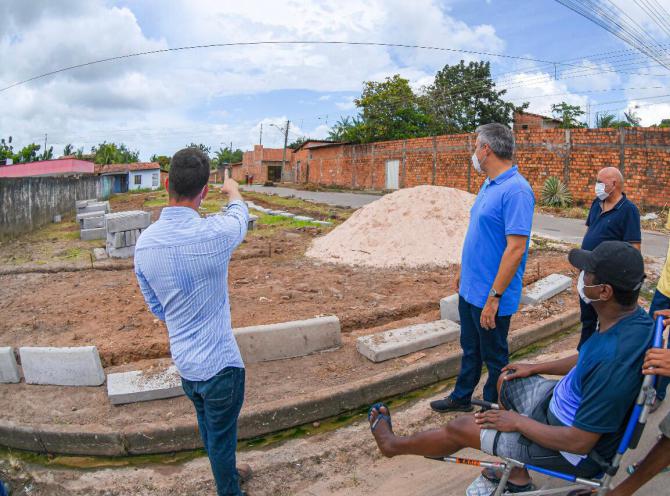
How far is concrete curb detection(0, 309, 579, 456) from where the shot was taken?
3486 mm

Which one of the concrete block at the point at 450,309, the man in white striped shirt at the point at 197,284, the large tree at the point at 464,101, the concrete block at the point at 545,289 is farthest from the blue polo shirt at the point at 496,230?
the large tree at the point at 464,101

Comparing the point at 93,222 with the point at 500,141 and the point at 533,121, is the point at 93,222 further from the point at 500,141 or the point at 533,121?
the point at 533,121

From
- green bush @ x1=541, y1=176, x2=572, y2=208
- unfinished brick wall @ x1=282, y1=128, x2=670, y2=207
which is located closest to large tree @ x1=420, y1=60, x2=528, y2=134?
unfinished brick wall @ x1=282, y1=128, x2=670, y2=207

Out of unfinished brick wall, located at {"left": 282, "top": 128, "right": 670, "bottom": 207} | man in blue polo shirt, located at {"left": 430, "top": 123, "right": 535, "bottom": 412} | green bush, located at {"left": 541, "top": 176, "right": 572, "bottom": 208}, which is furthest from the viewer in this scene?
green bush, located at {"left": 541, "top": 176, "right": 572, "bottom": 208}

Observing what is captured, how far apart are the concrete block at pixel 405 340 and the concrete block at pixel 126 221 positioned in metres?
7.79

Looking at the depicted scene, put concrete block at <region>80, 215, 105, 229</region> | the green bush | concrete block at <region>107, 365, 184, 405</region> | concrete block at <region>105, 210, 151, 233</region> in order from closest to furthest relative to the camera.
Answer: concrete block at <region>107, 365, 184, 405</region>, concrete block at <region>105, 210, 151, 233</region>, concrete block at <region>80, 215, 105, 229</region>, the green bush

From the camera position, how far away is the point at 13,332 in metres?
5.88

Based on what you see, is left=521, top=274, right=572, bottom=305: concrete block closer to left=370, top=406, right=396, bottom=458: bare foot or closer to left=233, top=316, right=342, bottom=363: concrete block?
left=233, top=316, right=342, bottom=363: concrete block

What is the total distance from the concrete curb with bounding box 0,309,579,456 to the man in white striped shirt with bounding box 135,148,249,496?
1086 mm

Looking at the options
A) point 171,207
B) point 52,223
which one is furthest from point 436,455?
point 52,223

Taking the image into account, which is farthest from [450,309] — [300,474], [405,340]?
[300,474]

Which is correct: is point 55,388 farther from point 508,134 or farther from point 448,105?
point 448,105

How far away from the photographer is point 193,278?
2359mm

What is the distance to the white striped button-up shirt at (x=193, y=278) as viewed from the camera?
7.65 feet
